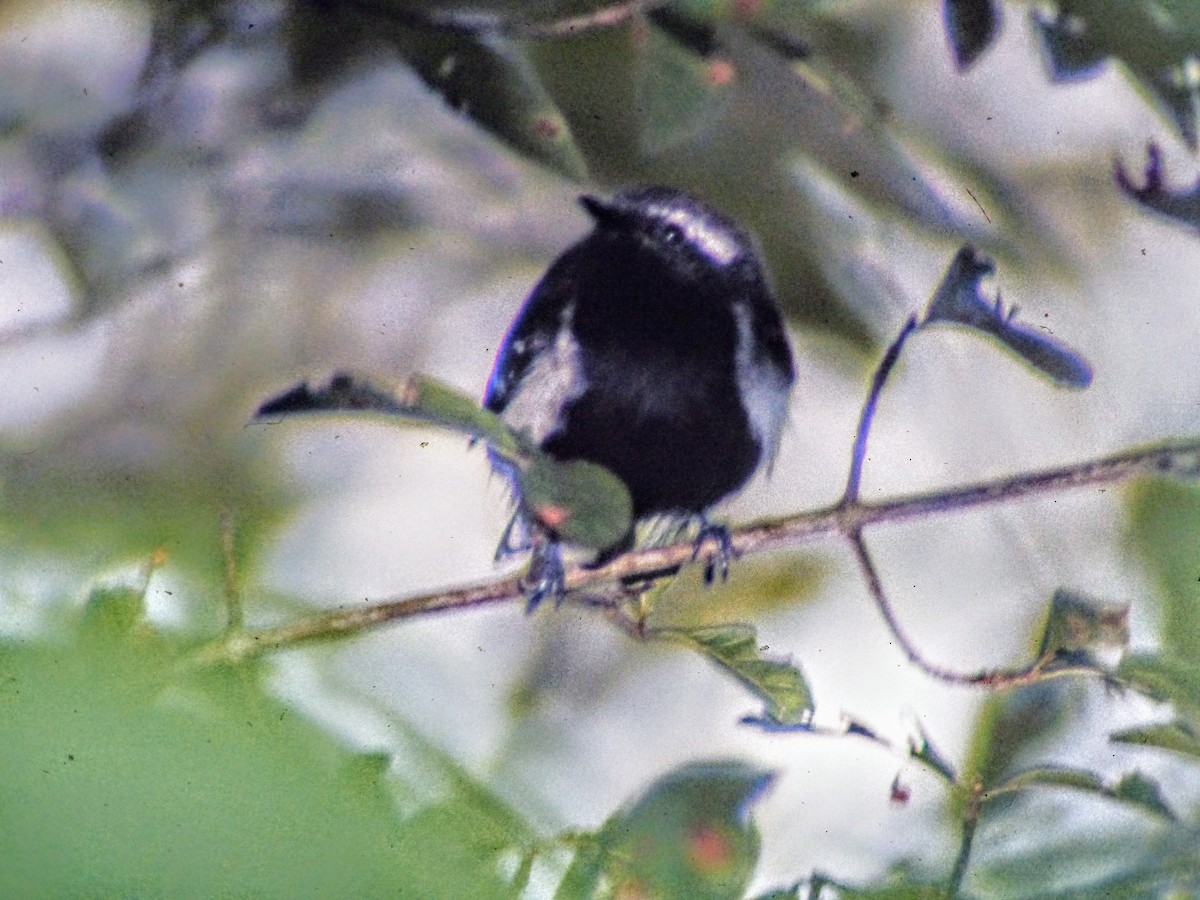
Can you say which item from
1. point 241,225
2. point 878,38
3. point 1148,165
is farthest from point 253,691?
point 1148,165

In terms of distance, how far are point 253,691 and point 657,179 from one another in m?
0.42

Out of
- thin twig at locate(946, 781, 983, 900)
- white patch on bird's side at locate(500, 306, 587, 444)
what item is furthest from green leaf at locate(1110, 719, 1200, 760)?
white patch on bird's side at locate(500, 306, 587, 444)

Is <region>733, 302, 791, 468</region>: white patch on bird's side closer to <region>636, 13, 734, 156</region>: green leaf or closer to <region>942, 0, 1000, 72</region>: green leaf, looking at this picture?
<region>636, 13, 734, 156</region>: green leaf

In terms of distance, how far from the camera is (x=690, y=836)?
2.23ft

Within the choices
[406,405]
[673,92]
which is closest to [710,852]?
[406,405]

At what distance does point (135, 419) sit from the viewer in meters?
0.61

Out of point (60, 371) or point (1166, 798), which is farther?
point (1166, 798)

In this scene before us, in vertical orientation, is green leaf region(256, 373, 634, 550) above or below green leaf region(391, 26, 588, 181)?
below

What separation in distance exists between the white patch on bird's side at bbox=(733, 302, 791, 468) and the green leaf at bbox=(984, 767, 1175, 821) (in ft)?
1.00

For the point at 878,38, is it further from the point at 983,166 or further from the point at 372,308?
the point at 372,308

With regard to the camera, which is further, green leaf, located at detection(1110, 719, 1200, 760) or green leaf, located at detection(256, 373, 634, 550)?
green leaf, located at detection(1110, 719, 1200, 760)

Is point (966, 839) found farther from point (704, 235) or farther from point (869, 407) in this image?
point (704, 235)

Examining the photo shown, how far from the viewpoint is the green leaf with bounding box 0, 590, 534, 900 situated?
63cm

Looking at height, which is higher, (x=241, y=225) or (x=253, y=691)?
(x=241, y=225)
